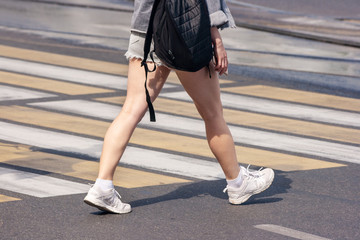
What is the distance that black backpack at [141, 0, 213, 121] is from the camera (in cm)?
489

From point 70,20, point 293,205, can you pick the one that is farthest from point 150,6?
point 70,20

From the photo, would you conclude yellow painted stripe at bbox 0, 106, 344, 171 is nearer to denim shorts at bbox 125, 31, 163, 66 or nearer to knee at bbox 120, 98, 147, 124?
knee at bbox 120, 98, 147, 124

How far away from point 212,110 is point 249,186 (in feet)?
1.76

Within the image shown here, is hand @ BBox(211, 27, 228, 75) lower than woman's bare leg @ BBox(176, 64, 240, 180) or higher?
higher

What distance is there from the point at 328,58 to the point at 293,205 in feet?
24.6

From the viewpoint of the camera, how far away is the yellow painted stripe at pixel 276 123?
309 inches

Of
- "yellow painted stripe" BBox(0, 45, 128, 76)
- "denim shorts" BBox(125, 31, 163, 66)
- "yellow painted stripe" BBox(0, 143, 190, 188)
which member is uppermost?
"denim shorts" BBox(125, 31, 163, 66)

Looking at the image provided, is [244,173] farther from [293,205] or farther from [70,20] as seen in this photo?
[70,20]

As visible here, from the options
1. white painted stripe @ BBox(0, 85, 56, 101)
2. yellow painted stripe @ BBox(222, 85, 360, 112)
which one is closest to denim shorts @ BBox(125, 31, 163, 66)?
white painted stripe @ BBox(0, 85, 56, 101)

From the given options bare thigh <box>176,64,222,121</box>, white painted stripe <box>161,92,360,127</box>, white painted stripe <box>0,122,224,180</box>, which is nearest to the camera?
bare thigh <box>176,64,222,121</box>

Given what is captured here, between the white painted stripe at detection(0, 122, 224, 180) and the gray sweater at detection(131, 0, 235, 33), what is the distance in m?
1.39

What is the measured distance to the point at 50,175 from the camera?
19.8ft

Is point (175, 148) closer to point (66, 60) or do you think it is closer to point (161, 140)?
point (161, 140)

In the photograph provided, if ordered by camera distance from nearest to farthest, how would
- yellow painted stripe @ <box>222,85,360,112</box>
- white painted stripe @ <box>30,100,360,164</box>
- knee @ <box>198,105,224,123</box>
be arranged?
knee @ <box>198,105,224,123</box> → white painted stripe @ <box>30,100,360,164</box> → yellow painted stripe @ <box>222,85,360,112</box>
